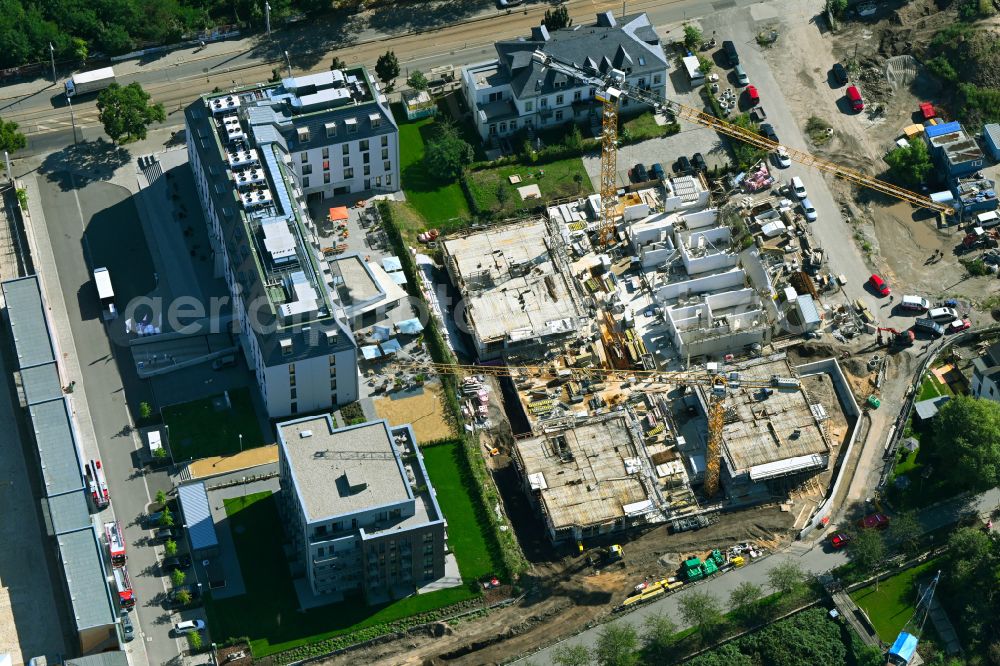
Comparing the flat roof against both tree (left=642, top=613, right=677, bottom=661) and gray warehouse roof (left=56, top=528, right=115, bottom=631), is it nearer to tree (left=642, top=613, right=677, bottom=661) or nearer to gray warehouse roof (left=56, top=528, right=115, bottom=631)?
gray warehouse roof (left=56, top=528, right=115, bottom=631)

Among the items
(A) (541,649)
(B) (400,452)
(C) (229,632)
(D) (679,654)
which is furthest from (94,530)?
(D) (679,654)

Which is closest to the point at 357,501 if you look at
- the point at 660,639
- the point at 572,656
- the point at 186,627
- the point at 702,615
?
the point at 186,627

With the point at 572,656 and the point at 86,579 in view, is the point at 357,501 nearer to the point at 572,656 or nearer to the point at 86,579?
the point at 572,656

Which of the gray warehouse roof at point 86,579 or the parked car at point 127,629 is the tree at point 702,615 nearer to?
the parked car at point 127,629

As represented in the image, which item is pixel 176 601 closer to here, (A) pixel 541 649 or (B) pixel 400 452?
(B) pixel 400 452

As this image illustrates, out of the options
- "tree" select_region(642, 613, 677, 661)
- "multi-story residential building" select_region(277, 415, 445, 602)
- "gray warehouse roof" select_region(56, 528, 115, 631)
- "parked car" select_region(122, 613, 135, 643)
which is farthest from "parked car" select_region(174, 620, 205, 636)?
"tree" select_region(642, 613, 677, 661)

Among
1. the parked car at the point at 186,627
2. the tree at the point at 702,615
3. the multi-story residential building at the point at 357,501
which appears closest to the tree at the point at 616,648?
the tree at the point at 702,615

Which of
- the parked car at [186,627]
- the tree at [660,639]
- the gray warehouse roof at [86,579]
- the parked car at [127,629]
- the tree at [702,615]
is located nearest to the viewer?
the gray warehouse roof at [86,579]
